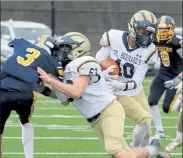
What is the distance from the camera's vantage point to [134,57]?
6.38 metres

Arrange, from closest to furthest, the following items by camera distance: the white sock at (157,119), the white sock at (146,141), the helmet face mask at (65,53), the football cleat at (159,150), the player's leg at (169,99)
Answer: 1. the helmet face mask at (65,53)
2. the football cleat at (159,150)
3. the white sock at (146,141)
4. the player's leg at (169,99)
5. the white sock at (157,119)

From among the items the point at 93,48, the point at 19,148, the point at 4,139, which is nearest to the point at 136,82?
the point at 19,148

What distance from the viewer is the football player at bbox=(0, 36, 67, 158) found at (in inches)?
212

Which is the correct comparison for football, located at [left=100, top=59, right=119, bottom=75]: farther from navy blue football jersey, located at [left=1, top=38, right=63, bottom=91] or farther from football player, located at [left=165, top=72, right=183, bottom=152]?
football player, located at [left=165, top=72, right=183, bottom=152]

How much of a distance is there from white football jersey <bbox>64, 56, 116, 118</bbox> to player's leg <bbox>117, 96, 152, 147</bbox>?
2.85 feet

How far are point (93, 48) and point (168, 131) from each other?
1123cm

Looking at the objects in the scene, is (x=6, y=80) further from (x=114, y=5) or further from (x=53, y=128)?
(x=114, y=5)

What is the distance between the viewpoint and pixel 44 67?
5.39 metres

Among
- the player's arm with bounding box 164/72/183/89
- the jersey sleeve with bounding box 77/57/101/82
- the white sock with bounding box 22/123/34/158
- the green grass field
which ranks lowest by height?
the green grass field

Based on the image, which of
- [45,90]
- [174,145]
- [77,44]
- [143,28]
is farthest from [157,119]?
[77,44]

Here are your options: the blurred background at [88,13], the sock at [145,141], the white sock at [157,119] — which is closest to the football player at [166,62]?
the white sock at [157,119]

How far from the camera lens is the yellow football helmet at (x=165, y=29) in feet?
26.0

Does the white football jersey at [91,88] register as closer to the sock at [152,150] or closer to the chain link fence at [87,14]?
the sock at [152,150]

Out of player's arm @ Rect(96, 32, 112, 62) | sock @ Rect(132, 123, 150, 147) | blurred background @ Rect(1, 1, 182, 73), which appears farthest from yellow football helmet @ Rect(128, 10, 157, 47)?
blurred background @ Rect(1, 1, 182, 73)
